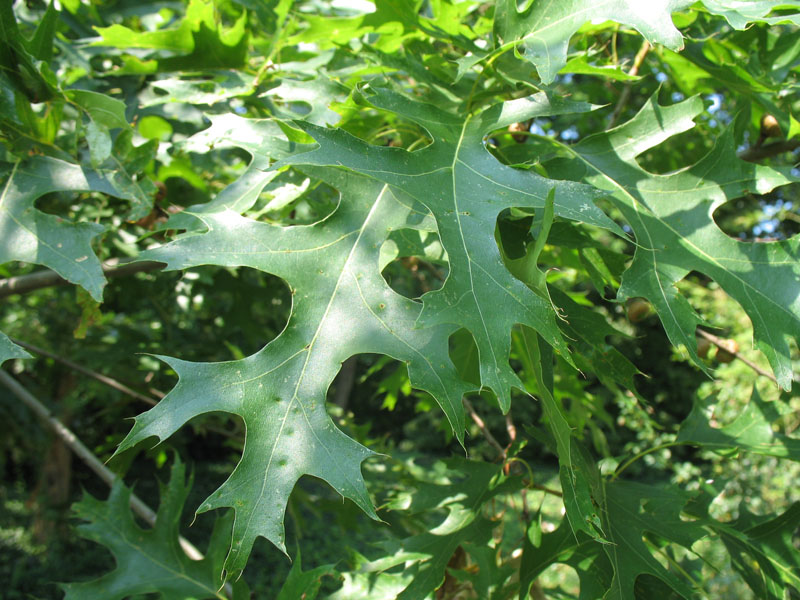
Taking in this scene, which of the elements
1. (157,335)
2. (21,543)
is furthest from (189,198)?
(21,543)

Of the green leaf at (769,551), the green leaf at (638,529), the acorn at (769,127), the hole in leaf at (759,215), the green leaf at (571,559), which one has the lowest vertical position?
the hole in leaf at (759,215)

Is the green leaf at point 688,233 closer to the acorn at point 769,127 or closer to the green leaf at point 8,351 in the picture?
the acorn at point 769,127

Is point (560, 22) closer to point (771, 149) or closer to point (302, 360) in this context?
point (302, 360)

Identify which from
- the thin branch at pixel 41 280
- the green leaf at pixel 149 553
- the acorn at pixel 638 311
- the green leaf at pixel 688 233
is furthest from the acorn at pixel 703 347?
the thin branch at pixel 41 280

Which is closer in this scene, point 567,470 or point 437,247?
point 567,470

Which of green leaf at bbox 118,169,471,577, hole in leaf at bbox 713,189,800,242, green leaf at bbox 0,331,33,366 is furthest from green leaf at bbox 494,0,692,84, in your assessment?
hole in leaf at bbox 713,189,800,242

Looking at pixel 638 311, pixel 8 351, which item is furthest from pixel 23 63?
pixel 638 311
